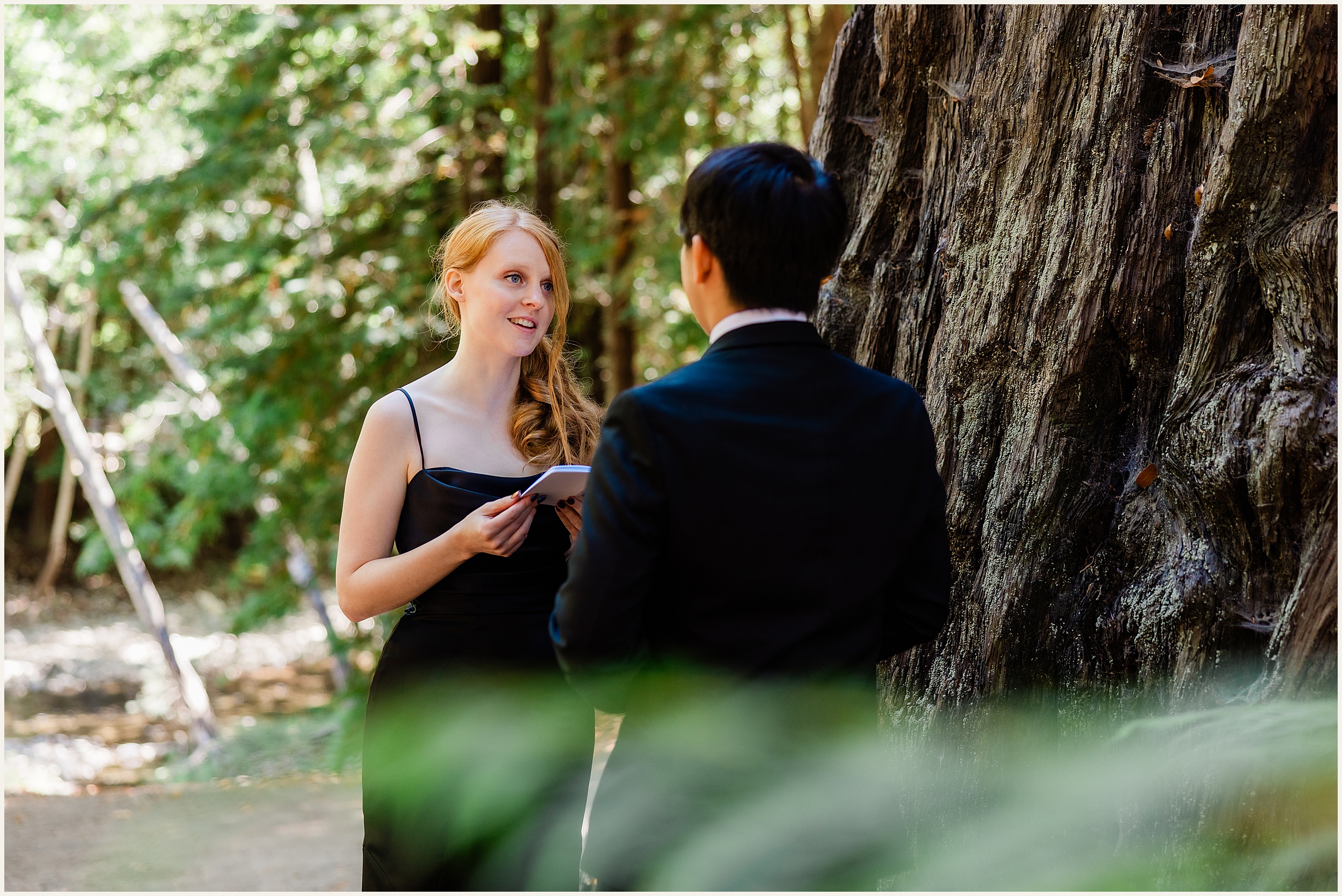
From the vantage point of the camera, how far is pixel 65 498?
79.2 feet

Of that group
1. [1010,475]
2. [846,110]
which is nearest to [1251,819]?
[1010,475]

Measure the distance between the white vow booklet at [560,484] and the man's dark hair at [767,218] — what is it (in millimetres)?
613

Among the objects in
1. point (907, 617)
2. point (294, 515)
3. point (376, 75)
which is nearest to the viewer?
point (907, 617)

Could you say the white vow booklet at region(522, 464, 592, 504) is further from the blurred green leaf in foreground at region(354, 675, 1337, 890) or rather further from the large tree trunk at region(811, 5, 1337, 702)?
the large tree trunk at region(811, 5, 1337, 702)

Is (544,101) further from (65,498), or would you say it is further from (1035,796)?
(65,498)

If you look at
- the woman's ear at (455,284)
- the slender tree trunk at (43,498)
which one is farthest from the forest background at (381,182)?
the slender tree trunk at (43,498)

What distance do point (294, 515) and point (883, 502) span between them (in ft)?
28.3

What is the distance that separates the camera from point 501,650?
8.04ft

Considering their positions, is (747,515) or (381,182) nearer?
(747,515)

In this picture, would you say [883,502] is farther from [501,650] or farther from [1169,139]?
[1169,139]

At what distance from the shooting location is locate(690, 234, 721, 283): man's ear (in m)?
1.61

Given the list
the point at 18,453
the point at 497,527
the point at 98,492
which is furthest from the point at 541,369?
the point at 18,453

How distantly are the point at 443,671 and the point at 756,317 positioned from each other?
1.27 m

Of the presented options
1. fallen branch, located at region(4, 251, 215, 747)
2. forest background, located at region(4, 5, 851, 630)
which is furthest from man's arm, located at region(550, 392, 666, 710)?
fallen branch, located at region(4, 251, 215, 747)
